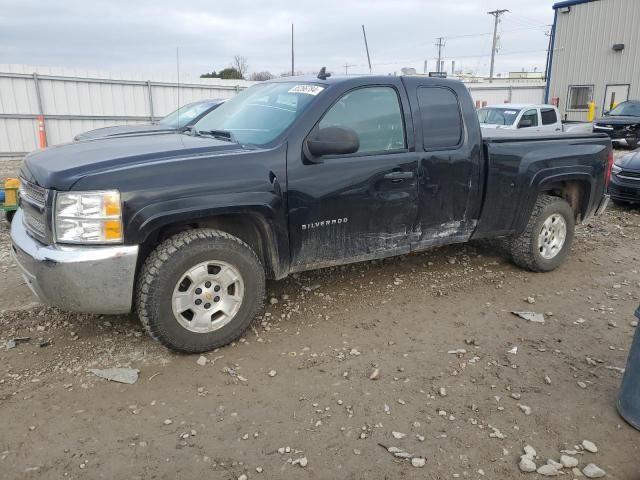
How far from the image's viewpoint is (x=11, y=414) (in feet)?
9.39

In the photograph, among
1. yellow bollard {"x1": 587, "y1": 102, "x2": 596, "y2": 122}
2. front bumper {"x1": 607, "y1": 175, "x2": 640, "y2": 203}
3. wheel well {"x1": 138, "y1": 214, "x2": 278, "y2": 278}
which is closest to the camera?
wheel well {"x1": 138, "y1": 214, "x2": 278, "y2": 278}

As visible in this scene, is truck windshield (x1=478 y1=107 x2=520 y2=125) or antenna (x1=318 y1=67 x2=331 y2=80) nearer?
antenna (x1=318 y1=67 x2=331 y2=80)

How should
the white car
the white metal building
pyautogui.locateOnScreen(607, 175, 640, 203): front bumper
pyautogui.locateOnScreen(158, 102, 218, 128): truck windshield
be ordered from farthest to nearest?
the white metal building
the white car
pyautogui.locateOnScreen(158, 102, 218, 128): truck windshield
pyautogui.locateOnScreen(607, 175, 640, 203): front bumper

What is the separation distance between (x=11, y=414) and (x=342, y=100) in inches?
119

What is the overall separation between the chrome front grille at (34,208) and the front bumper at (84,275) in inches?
4.4

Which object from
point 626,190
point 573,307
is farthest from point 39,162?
point 626,190

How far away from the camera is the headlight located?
2969mm

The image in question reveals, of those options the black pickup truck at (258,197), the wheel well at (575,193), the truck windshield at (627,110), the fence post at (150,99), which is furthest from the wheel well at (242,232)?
the truck windshield at (627,110)

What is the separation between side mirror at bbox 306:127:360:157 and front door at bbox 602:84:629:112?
887 inches

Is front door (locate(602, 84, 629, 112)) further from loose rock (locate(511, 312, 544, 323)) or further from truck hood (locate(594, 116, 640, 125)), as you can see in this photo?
A: loose rock (locate(511, 312, 544, 323))

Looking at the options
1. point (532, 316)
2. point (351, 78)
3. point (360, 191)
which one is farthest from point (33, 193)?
point (532, 316)

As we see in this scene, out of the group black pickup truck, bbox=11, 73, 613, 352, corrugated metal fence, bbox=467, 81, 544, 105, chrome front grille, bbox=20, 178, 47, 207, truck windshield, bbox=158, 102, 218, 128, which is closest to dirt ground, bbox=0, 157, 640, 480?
black pickup truck, bbox=11, 73, 613, 352

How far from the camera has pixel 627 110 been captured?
17.5 meters

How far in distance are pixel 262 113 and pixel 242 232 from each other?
1.02m
